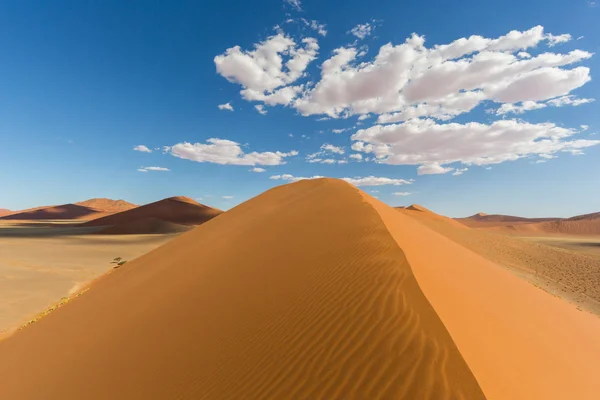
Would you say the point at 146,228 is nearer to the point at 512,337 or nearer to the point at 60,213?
the point at 512,337

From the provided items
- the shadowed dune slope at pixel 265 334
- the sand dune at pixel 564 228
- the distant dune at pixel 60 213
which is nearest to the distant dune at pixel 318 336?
the shadowed dune slope at pixel 265 334

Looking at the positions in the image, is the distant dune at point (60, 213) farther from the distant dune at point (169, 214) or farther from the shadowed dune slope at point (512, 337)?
the shadowed dune slope at point (512, 337)

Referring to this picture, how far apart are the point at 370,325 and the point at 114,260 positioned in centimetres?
2380

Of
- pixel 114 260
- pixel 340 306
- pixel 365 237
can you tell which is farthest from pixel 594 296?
pixel 114 260

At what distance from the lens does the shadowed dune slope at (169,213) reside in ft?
226

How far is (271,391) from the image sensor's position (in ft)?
11.1

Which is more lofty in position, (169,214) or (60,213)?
(60,213)

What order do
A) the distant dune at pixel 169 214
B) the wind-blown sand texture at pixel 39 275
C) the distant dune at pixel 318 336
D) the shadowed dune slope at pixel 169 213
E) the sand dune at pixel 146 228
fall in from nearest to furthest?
1. the distant dune at pixel 318 336
2. the wind-blown sand texture at pixel 39 275
3. the sand dune at pixel 146 228
4. the distant dune at pixel 169 214
5. the shadowed dune slope at pixel 169 213

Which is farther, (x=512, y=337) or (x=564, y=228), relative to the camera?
(x=564, y=228)

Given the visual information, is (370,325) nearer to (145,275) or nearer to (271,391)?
(271,391)

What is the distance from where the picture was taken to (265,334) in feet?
14.4

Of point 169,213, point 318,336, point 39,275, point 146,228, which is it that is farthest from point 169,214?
point 318,336

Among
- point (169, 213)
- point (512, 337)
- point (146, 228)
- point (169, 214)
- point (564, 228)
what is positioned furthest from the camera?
point (169, 213)

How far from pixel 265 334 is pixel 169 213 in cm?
7629
